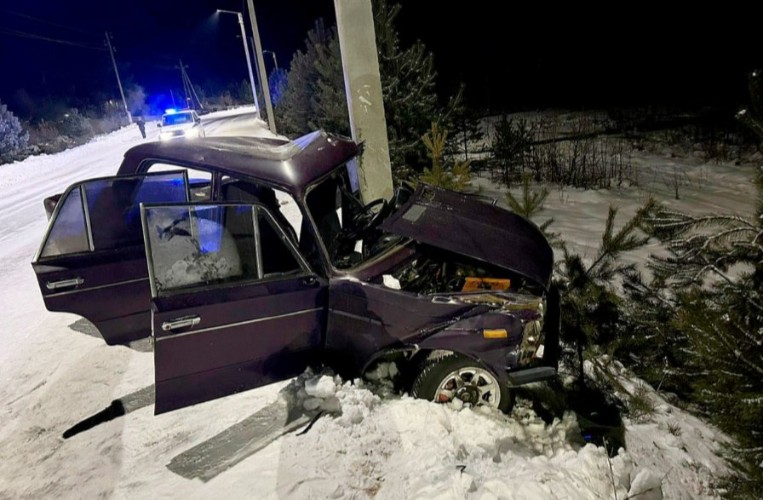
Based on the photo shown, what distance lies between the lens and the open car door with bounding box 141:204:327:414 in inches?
115

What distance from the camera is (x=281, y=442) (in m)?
3.03

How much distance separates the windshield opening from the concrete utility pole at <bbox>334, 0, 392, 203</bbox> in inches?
19.8

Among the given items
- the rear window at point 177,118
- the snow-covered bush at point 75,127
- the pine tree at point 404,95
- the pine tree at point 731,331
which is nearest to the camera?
the pine tree at point 731,331

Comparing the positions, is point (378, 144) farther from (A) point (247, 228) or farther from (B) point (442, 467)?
(B) point (442, 467)

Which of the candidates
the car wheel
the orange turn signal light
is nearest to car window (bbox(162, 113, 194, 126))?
the car wheel

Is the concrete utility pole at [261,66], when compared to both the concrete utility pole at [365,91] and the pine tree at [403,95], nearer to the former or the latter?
the pine tree at [403,95]

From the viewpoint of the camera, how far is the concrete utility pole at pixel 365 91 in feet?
16.8

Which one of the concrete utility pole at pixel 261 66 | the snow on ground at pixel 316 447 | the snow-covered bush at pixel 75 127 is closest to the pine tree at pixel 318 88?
the concrete utility pole at pixel 261 66

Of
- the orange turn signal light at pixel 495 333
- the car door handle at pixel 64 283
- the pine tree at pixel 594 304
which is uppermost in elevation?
the car door handle at pixel 64 283

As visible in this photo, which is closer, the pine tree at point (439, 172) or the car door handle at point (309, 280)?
the car door handle at point (309, 280)

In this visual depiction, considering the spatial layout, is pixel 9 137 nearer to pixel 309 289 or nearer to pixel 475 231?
pixel 309 289

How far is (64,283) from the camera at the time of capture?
3656 mm

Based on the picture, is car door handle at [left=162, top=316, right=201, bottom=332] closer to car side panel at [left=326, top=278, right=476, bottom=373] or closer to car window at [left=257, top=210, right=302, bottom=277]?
car window at [left=257, top=210, right=302, bottom=277]

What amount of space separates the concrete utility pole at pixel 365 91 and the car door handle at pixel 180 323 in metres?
2.61
